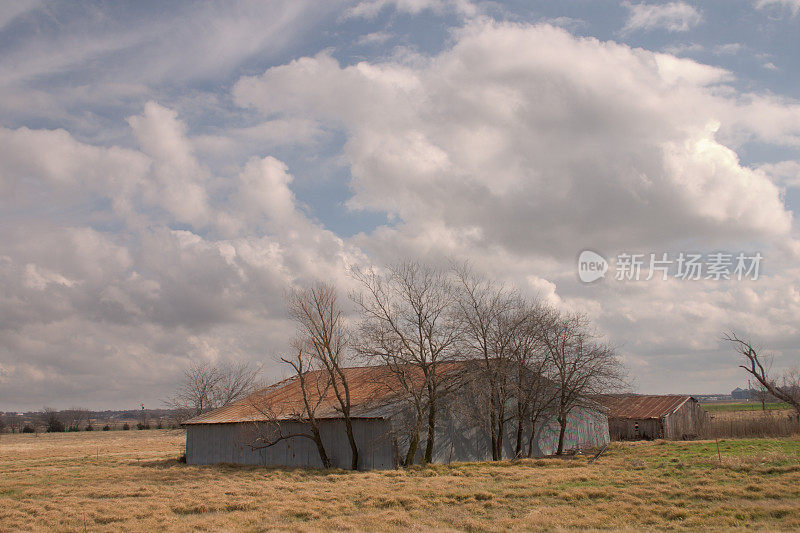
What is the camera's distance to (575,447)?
38875 millimetres

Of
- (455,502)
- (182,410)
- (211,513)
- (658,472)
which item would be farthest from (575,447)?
(182,410)

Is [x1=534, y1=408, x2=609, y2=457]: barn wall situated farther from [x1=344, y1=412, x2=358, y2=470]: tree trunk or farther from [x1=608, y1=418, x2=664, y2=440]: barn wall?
[x1=344, y1=412, x2=358, y2=470]: tree trunk

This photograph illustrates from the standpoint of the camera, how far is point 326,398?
34.3 metres

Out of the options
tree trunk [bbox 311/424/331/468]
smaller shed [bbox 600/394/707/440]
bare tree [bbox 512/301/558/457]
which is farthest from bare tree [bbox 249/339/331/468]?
smaller shed [bbox 600/394/707/440]

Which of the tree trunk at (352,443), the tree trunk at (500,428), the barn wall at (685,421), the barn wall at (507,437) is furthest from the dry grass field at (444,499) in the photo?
the barn wall at (685,421)

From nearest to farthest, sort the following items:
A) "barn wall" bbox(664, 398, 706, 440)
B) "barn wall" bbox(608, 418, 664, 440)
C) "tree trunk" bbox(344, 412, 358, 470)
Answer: "tree trunk" bbox(344, 412, 358, 470), "barn wall" bbox(608, 418, 664, 440), "barn wall" bbox(664, 398, 706, 440)

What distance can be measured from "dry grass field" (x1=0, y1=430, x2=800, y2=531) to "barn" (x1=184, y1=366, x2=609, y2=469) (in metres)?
2.64

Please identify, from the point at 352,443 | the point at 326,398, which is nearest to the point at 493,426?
the point at 352,443

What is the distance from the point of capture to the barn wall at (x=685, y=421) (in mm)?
49494

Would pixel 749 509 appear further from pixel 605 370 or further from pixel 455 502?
pixel 605 370

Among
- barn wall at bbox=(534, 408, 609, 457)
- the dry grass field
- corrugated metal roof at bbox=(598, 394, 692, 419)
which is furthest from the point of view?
corrugated metal roof at bbox=(598, 394, 692, 419)

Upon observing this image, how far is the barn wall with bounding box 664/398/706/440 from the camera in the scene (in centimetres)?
4949

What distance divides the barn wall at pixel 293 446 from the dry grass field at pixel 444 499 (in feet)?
7.77

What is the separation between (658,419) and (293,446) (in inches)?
1260
